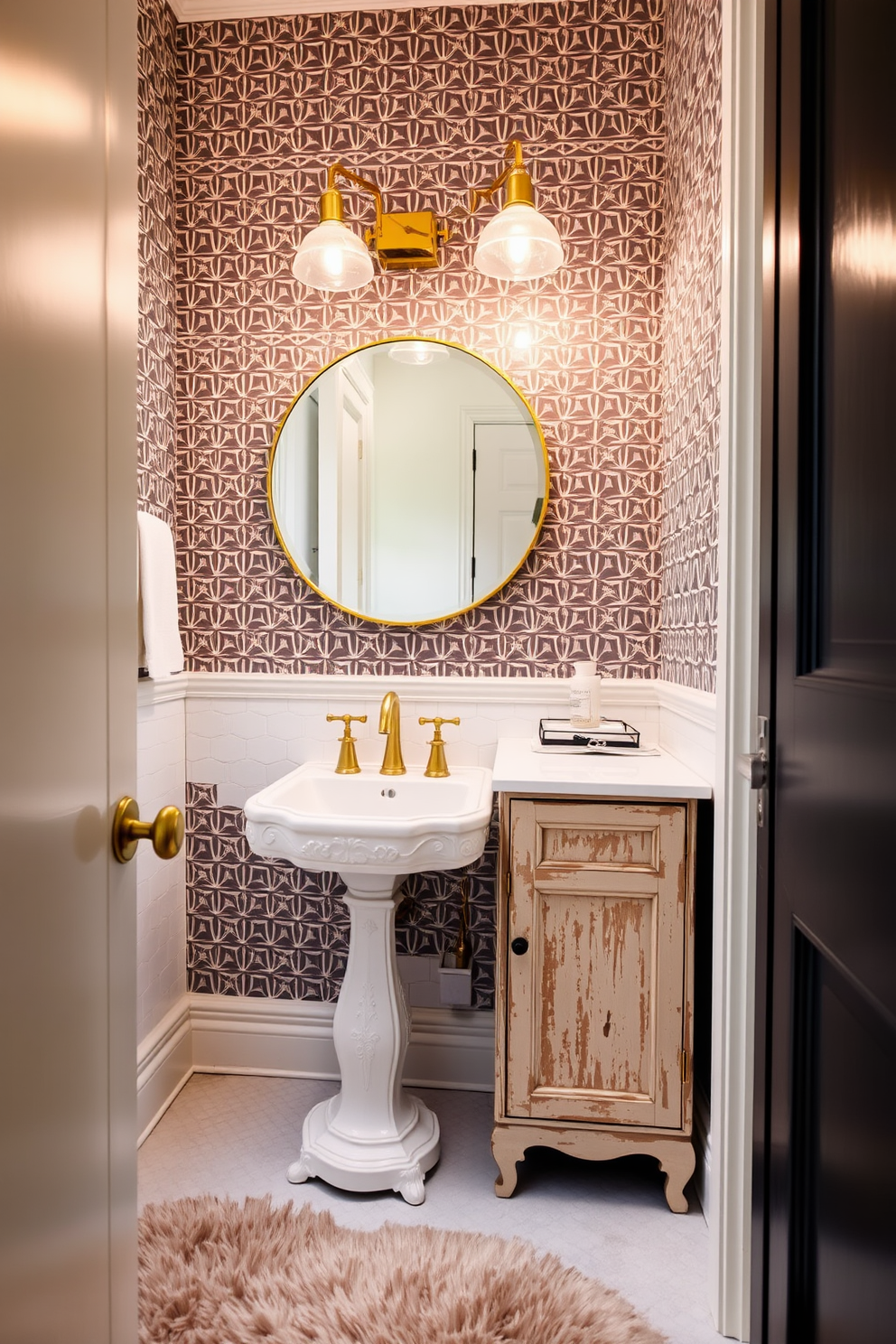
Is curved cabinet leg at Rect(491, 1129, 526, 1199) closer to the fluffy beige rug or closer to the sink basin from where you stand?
the fluffy beige rug

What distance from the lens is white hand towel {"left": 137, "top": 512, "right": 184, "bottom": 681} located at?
200 cm

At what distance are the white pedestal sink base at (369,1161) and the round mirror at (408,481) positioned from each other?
49.0 inches

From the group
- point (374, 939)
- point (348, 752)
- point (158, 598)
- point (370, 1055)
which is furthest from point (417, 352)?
point (370, 1055)

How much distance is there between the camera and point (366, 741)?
2.32 meters

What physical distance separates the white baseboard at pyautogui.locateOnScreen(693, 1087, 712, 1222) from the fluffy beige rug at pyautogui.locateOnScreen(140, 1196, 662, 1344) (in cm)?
33

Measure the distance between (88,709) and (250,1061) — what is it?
198 cm

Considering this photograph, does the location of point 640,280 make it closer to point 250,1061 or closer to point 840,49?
point 840,49

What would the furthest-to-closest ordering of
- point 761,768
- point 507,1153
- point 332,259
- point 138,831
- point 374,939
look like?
point 332,259 → point 374,939 → point 507,1153 → point 761,768 → point 138,831

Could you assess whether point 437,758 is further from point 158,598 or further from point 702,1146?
point 702,1146

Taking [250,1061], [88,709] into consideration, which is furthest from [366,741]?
[88,709]

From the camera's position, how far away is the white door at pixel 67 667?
1.93 feet

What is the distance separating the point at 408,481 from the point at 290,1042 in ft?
5.19

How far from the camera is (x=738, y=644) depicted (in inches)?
58.4

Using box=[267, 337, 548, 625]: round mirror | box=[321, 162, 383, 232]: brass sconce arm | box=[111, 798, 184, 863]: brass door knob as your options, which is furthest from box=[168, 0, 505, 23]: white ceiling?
box=[111, 798, 184, 863]: brass door knob
